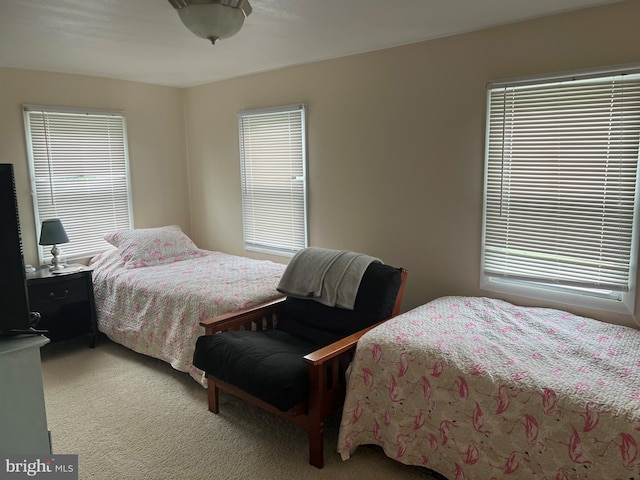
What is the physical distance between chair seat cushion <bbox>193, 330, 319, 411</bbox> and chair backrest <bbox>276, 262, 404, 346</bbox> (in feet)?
0.37

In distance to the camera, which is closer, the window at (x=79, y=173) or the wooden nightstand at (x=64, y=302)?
the wooden nightstand at (x=64, y=302)

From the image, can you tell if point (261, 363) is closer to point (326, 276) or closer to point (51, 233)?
point (326, 276)

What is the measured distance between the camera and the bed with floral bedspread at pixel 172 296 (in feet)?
10.6

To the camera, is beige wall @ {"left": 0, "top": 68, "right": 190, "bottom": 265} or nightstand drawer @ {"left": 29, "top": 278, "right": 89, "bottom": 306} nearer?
nightstand drawer @ {"left": 29, "top": 278, "right": 89, "bottom": 306}

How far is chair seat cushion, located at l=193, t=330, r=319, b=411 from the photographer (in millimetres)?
2305

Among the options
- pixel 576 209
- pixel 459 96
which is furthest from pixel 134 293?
pixel 576 209

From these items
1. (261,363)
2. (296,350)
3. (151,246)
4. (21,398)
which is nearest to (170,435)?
(261,363)

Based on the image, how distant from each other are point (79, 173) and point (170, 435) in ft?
8.63

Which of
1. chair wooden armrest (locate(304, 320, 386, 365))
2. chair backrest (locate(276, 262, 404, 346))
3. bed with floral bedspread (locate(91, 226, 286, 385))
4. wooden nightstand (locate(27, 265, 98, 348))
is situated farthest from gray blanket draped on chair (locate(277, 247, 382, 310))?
wooden nightstand (locate(27, 265, 98, 348))

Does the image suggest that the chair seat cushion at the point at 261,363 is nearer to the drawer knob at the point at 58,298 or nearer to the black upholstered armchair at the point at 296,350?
the black upholstered armchair at the point at 296,350

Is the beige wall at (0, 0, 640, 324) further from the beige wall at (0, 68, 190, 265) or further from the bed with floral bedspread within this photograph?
the bed with floral bedspread

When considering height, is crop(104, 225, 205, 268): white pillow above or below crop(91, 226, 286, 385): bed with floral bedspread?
above

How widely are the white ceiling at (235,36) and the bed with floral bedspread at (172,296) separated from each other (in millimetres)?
1658
